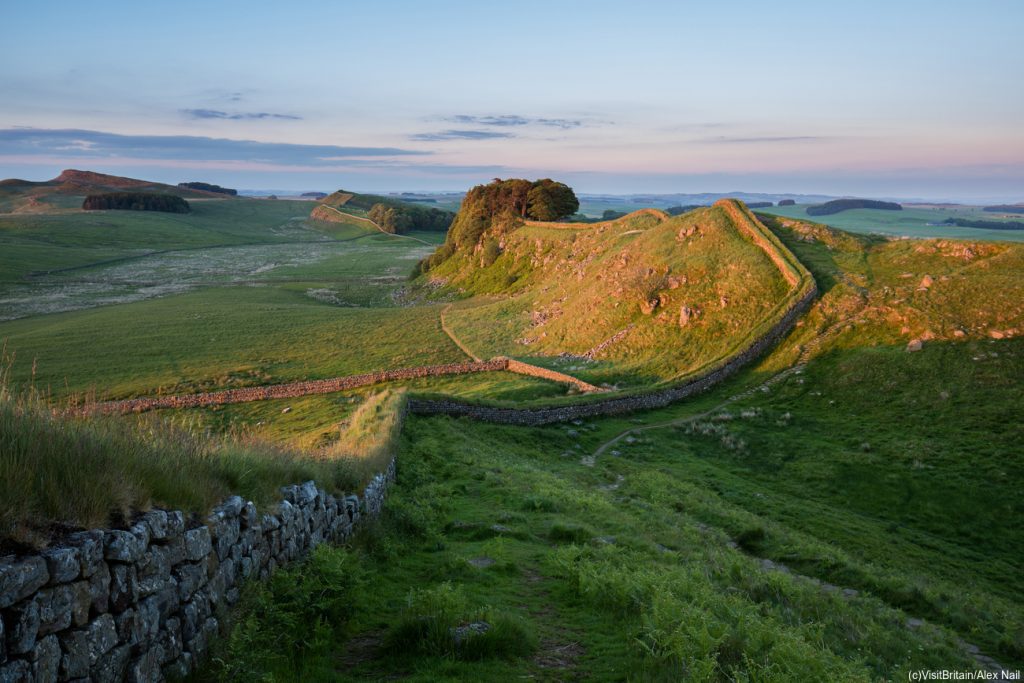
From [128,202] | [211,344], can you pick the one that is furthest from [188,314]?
[128,202]

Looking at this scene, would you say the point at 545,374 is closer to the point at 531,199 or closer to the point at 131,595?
the point at 131,595

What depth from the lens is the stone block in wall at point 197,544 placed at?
840cm

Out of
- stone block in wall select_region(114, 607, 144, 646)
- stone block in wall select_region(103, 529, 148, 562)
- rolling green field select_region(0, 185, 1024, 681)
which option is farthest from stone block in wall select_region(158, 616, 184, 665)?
stone block in wall select_region(103, 529, 148, 562)

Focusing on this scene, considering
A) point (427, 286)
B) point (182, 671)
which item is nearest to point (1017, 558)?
point (182, 671)

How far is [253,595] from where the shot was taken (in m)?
9.75

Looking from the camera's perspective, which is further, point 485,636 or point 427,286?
point 427,286

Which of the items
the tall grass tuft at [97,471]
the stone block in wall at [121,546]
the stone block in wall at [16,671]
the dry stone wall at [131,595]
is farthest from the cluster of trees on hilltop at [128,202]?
the stone block in wall at [16,671]

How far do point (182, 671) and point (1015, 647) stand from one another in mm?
17652

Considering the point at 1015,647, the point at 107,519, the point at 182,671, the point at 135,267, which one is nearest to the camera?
the point at 107,519

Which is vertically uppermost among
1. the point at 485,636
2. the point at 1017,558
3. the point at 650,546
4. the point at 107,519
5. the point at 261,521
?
the point at 107,519

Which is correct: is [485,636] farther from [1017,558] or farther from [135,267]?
[135,267]

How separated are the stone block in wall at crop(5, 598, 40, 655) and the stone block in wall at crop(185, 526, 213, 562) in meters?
2.21

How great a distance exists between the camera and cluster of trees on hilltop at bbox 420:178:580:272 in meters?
92.8

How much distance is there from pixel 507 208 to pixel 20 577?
9260 cm
